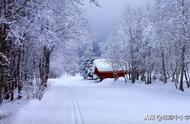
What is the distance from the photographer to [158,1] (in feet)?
123

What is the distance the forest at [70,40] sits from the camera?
11906mm

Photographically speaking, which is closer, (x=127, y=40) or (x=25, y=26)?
(x=25, y=26)

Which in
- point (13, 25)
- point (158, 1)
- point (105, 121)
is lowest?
point (105, 121)

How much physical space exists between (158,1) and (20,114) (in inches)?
1020

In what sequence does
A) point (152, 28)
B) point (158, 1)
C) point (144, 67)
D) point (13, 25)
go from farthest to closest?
point (144, 67)
point (152, 28)
point (158, 1)
point (13, 25)

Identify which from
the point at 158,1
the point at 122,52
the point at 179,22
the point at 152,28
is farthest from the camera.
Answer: the point at 122,52

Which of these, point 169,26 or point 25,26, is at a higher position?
point 169,26

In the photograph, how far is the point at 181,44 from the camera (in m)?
35.1

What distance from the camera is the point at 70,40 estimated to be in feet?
126

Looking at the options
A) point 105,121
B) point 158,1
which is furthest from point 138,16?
point 105,121

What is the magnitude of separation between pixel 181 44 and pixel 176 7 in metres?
3.45

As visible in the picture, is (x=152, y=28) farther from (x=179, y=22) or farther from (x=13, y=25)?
(x=13, y=25)

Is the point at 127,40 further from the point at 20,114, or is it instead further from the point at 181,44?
the point at 20,114

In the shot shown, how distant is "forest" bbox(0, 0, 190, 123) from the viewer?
11.9 metres
